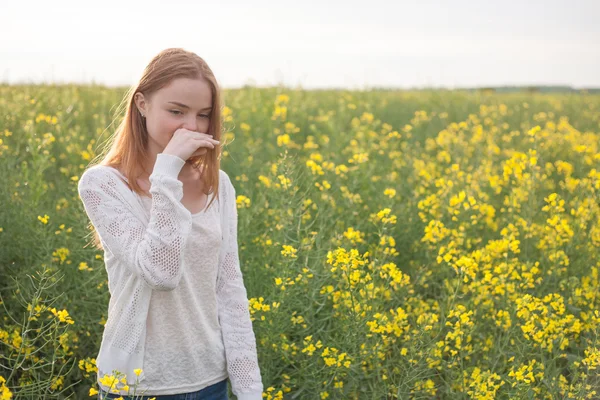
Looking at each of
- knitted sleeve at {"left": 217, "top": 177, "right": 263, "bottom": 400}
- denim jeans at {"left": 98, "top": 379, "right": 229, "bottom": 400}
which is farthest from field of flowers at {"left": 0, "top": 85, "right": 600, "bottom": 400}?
knitted sleeve at {"left": 217, "top": 177, "right": 263, "bottom": 400}

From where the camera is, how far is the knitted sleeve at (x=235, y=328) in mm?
2016

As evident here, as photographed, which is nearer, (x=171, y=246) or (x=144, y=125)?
(x=171, y=246)

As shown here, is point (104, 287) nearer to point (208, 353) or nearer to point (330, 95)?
point (208, 353)

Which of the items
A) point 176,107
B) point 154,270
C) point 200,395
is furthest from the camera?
point 200,395

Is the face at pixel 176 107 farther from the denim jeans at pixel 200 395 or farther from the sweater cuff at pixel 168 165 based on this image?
the denim jeans at pixel 200 395

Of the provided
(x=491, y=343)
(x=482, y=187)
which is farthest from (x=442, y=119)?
(x=491, y=343)

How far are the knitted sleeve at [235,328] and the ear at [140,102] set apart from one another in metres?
0.35

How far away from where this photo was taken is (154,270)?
5.72ft

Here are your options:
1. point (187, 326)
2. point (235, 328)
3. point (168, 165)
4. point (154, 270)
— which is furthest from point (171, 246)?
point (235, 328)

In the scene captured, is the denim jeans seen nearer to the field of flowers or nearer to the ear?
the field of flowers

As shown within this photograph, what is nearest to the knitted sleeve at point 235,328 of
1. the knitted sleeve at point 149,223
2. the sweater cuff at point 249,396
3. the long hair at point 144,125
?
the sweater cuff at point 249,396

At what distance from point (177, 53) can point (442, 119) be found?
9260mm

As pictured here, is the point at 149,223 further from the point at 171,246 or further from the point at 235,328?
the point at 235,328

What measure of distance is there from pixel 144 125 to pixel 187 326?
0.57m
